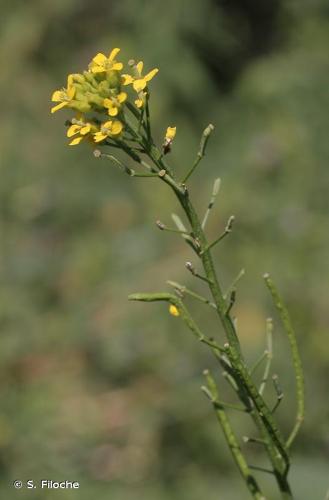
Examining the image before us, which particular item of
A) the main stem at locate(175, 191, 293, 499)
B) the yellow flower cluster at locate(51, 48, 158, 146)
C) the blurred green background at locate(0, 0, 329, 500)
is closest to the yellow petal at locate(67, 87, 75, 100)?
the yellow flower cluster at locate(51, 48, 158, 146)

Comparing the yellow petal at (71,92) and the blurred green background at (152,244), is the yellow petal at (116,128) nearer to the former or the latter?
the yellow petal at (71,92)

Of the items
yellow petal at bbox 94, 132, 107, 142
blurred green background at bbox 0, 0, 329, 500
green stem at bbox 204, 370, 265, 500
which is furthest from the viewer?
blurred green background at bbox 0, 0, 329, 500

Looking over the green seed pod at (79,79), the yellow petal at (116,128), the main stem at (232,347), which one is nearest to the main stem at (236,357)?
the main stem at (232,347)

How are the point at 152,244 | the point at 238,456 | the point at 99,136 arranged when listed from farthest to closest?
1. the point at 152,244
2. the point at 238,456
3. the point at 99,136

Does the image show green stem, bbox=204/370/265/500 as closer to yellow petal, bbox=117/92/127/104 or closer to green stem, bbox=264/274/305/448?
green stem, bbox=264/274/305/448

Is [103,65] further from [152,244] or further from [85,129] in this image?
[152,244]

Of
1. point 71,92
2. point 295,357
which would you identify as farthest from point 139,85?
point 295,357

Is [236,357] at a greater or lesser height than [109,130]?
lesser
